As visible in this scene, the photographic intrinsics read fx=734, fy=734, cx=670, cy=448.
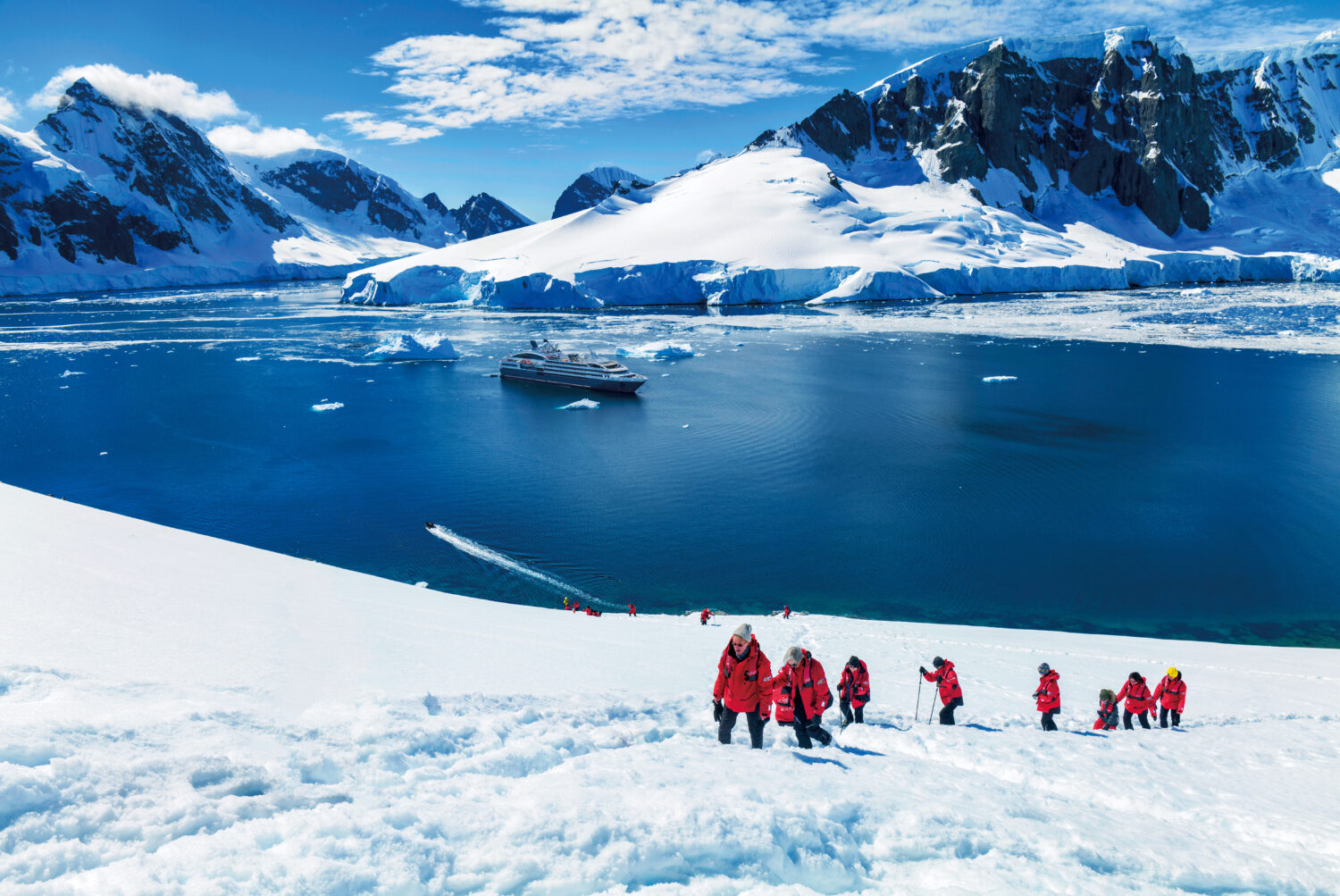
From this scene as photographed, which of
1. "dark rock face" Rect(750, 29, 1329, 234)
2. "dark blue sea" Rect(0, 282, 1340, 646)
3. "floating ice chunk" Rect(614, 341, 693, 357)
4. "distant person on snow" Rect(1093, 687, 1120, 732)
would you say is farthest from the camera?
"dark rock face" Rect(750, 29, 1329, 234)

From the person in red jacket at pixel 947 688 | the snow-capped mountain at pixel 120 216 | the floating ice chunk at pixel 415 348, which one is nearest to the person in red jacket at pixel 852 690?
the person in red jacket at pixel 947 688

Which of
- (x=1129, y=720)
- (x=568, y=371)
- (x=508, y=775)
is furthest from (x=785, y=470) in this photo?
(x=508, y=775)

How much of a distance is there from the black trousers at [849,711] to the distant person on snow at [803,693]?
118cm

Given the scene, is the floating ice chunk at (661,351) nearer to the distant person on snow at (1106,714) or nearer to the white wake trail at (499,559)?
the white wake trail at (499,559)

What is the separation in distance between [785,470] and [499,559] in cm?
1223

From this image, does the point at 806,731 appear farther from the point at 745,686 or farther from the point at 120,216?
the point at 120,216

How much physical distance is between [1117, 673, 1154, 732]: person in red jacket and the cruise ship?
35.0 metres

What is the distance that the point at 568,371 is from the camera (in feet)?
152

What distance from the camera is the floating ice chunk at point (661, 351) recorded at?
55091mm

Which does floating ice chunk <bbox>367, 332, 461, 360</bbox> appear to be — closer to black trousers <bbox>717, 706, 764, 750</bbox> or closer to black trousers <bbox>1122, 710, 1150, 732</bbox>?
black trousers <bbox>717, 706, 764, 750</bbox>

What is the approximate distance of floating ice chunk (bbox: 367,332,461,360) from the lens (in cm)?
5447

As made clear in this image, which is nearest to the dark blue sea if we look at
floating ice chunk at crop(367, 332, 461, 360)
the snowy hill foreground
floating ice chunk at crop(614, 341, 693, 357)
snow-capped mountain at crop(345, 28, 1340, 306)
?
floating ice chunk at crop(614, 341, 693, 357)

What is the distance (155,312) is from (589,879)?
4287 inches

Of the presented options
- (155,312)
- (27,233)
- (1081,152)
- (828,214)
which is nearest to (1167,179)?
(1081,152)
